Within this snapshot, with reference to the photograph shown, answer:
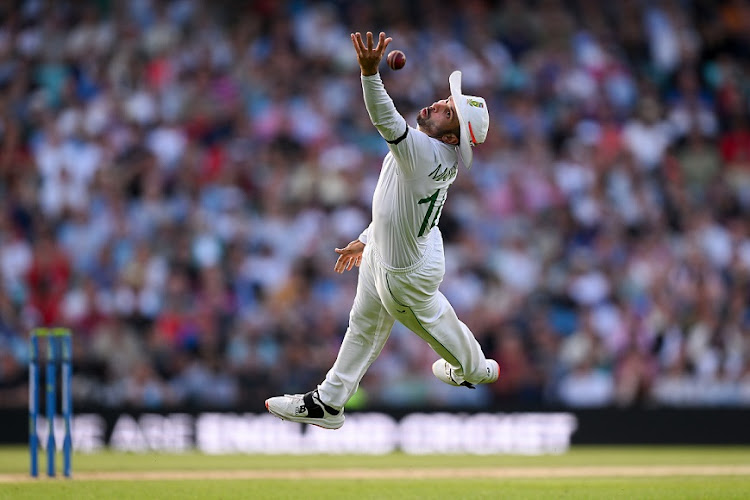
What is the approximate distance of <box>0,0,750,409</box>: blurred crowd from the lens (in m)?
14.8

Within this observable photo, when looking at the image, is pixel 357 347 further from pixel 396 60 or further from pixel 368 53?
pixel 368 53

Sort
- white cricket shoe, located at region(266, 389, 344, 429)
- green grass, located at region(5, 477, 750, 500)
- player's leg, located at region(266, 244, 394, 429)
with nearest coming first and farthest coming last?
1. player's leg, located at region(266, 244, 394, 429)
2. white cricket shoe, located at region(266, 389, 344, 429)
3. green grass, located at region(5, 477, 750, 500)

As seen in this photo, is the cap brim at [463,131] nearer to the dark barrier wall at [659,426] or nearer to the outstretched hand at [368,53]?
the outstretched hand at [368,53]

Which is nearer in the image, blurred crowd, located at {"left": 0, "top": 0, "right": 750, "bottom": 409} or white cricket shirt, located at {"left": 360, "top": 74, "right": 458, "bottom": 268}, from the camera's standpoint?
white cricket shirt, located at {"left": 360, "top": 74, "right": 458, "bottom": 268}

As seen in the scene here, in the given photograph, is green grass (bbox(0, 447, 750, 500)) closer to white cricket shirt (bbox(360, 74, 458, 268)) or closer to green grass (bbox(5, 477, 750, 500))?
green grass (bbox(5, 477, 750, 500))

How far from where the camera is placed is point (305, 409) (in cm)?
836

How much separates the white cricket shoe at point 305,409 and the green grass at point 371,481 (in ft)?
3.53

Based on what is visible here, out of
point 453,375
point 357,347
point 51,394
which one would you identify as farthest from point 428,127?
point 51,394

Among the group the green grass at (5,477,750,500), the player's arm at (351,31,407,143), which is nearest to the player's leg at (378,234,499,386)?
the player's arm at (351,31,407,143)

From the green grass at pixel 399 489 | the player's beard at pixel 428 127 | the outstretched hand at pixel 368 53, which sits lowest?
the green grass at pixel 399 489

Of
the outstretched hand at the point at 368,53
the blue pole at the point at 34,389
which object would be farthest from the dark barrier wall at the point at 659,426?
the outstretched hand at the point at 368,53

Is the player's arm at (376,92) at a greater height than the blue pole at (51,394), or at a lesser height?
greater

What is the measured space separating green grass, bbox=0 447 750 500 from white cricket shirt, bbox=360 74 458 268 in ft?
7.73

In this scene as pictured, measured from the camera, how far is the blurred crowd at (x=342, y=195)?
14750 mm
